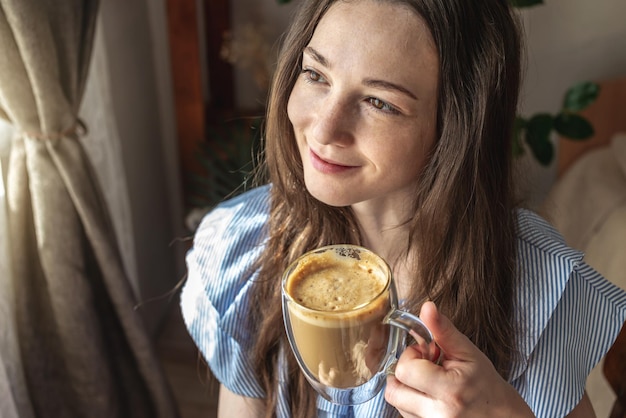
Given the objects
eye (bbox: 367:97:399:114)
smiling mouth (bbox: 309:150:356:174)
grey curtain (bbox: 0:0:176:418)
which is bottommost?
grey curtain (bbox: 0:0:176:418)

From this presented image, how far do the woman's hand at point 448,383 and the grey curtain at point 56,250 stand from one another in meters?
0.95

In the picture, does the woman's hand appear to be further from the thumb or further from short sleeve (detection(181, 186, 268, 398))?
short sleeve (detection(181, 186, 268, 398))

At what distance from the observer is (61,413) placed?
162 cm

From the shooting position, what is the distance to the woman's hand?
78 cm

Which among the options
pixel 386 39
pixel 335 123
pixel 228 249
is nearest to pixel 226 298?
pixel 228 249

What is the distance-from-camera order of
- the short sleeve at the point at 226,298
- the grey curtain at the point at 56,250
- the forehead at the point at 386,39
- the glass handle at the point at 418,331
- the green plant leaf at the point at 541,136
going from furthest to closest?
the green plant leaf at the point at 541,136 → the grey curtain at the point at 56,250 → the short sleeve at the point at 226,298 → the forehead at the point at 386,39 → the glass handle at the point at 418,331

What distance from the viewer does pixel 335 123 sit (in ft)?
3.06

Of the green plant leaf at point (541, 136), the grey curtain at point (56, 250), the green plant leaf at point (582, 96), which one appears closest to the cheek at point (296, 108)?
the grey curtain at point (56, 250)

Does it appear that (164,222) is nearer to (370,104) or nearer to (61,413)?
(61,413)

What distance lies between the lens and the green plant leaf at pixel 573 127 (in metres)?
2.05

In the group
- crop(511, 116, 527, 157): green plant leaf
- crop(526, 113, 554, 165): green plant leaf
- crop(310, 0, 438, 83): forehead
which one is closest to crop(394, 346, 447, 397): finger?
crop(310, 0, 438, 83): forehead

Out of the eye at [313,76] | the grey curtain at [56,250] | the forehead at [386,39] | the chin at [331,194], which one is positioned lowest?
the grey curtain at [56,250]

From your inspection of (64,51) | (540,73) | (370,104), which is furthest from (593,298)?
(540,73)

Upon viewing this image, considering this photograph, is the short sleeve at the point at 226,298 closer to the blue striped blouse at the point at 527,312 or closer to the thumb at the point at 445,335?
the blue striped blouse at the point at 527,312
